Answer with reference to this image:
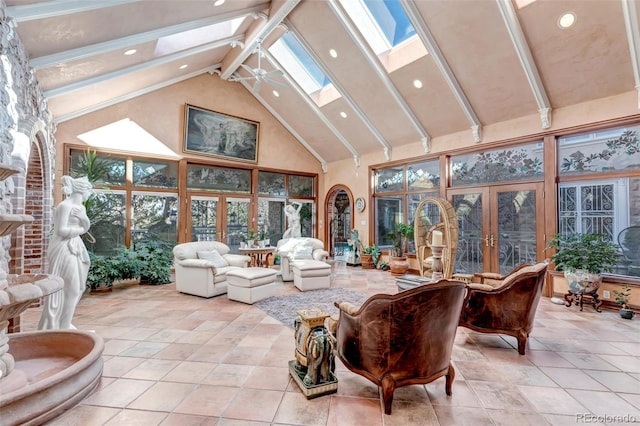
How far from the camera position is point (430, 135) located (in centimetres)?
686

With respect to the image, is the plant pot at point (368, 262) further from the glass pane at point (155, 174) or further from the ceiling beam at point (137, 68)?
the ceiling beam at point (137, 68)

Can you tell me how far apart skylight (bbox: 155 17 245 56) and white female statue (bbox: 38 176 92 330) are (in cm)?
336

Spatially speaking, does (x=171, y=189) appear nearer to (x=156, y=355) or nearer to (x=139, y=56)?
(x=139, y=56)

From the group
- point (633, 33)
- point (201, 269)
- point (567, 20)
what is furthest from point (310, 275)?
point (633, 33)

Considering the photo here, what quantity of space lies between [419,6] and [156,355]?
5724 mm

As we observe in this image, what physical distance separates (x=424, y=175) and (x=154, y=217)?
6.52 meters

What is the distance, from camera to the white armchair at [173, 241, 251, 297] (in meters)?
4.87

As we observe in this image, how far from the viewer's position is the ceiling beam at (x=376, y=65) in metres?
5.14

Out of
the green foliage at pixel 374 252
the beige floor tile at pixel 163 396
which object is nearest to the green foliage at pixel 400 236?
the green foliage at pixel 374 252

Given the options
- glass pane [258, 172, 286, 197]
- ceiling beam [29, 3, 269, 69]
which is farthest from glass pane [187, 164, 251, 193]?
ceiling beam [29, 3, 269, 69]

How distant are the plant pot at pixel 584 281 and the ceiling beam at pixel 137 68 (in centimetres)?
746

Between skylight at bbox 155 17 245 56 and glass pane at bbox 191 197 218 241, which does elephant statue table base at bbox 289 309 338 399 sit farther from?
glass pane at bbox 191 197 218 241

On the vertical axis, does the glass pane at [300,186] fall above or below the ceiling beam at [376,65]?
below

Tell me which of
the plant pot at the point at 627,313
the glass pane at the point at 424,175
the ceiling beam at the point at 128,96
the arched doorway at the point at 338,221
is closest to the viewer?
the plant pot at the point at 627,313
